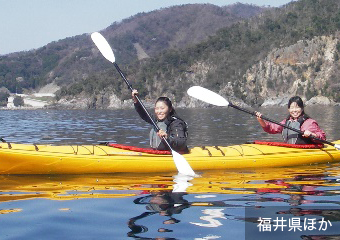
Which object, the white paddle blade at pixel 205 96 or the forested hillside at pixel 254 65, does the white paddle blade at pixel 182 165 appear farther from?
the forested hillside at pixel 254 65

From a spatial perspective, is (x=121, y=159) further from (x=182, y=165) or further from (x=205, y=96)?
(x=205, y=96)

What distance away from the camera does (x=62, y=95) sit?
436 feet

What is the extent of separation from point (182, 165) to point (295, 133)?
2.75 m

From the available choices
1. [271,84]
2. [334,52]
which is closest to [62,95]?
[271,84]

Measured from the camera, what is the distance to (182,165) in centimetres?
848

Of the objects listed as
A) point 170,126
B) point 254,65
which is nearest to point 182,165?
point 170,126

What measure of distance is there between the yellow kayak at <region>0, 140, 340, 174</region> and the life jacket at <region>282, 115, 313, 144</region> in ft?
1.10

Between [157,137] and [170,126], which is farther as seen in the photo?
[157,137]

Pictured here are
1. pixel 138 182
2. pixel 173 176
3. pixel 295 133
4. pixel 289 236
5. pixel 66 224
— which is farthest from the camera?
pixel 295 133

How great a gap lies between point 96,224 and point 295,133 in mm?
5808

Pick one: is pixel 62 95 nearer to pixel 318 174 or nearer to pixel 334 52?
pixel 334 52

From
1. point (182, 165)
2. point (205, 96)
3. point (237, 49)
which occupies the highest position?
point (237, 49)

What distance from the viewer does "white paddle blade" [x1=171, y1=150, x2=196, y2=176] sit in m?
8.44

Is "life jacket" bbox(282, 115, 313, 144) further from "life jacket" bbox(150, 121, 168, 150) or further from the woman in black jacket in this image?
"life jacket" bbox(150, 121, 168, 150)
